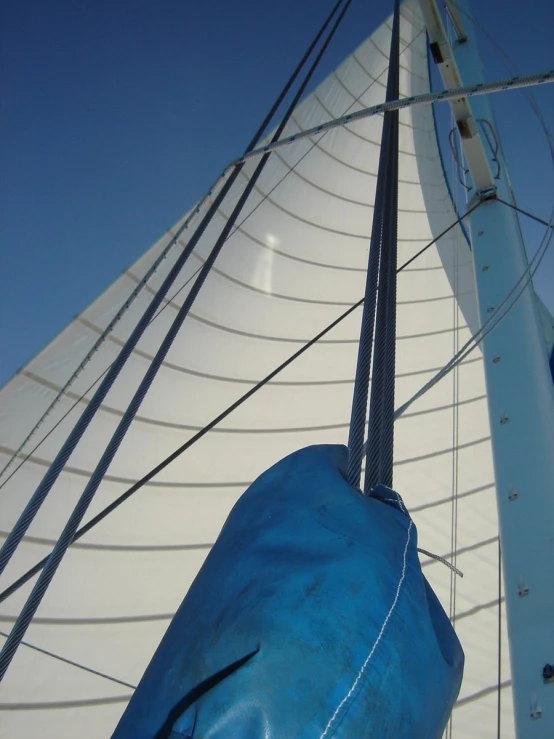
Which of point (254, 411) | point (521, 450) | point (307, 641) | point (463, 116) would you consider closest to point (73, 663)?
point (254, 411)

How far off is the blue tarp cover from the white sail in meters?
2.38

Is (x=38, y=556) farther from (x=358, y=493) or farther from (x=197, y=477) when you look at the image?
(x=358, y=493)

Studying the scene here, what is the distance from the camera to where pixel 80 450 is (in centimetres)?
343

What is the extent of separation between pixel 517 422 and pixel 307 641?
171 cm

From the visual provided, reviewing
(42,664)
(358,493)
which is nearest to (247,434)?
(42,664)

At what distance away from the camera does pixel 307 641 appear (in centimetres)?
80

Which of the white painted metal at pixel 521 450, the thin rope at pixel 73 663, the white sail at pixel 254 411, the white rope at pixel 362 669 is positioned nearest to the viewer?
the white rope at pixel 362 669

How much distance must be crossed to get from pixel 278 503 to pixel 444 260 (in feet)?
13.4

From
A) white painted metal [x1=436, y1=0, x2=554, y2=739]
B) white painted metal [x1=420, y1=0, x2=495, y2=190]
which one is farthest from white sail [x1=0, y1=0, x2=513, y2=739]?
white painted metal [x1=436, y1=0, x2=554, y2=739]

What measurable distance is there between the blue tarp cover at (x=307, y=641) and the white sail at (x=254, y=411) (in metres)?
2.38

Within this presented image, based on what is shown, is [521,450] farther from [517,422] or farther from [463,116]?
[463,116]

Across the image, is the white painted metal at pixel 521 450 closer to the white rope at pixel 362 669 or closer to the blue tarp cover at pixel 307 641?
the blue tarp cover at pixel 307 641

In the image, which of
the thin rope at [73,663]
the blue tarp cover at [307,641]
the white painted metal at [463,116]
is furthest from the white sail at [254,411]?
the blue tarp cover at [307,641]

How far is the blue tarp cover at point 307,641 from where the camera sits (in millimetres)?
739
